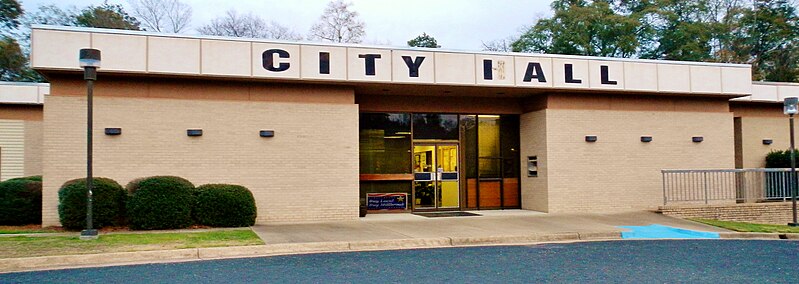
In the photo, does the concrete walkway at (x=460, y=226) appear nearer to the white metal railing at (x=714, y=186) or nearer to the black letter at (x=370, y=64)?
the white metal railing at (x=714, y=186)

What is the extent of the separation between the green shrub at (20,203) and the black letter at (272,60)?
612 cm

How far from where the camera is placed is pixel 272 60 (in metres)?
16.1

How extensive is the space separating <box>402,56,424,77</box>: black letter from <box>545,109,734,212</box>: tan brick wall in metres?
4.21

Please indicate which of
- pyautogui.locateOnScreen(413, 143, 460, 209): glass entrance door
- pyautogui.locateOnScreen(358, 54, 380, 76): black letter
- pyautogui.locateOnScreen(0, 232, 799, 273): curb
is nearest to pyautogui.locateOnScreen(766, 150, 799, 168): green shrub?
pyautogui.locateOnScreen(0, 232, 799, 273): curb

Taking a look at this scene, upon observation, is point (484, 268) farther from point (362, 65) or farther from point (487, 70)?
point (487, 70)

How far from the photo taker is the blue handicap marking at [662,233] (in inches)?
574

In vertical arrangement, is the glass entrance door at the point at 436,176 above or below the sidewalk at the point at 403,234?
above

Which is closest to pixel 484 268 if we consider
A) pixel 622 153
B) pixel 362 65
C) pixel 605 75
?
pixel 362 65

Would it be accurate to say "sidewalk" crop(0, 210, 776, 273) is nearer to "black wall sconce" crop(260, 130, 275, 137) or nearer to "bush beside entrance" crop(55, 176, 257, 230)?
"bush beside entrance" crop(55, 176, 257, 230)

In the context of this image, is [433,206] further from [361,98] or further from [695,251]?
[695,251]

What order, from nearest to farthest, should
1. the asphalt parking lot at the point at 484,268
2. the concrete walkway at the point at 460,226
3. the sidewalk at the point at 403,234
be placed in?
the asphalt parking lot at the point at 484,268, the sidewalk at the point at 403,234, the concrete walkway at the point at 460,226

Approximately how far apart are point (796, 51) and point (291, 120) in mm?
39644

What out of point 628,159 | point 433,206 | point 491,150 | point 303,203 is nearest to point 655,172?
point 628,159

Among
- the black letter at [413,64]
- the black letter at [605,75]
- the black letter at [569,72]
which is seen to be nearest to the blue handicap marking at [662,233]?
the black letter at [569,72]
